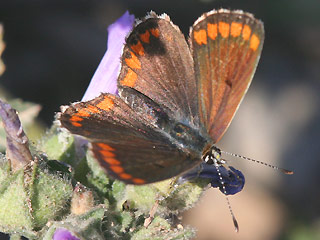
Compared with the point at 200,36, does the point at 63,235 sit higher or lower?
lower

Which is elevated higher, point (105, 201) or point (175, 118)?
point (175, 118)

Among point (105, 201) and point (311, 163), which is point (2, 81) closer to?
point (105, 201)

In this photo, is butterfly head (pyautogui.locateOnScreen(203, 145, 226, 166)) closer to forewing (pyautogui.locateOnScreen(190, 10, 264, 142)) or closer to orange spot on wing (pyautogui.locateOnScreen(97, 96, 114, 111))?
forewing (pyautogui.locateOnScreen(190, 10, 264, 142))

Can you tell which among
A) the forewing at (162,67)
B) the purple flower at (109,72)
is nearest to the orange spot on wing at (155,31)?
the forewing at (162,67)

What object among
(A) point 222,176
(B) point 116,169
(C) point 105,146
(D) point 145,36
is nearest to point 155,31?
(D) point 145,36

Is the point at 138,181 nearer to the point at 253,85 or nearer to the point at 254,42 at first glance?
the point at 254,42

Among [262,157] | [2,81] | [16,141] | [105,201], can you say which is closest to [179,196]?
[105,201]

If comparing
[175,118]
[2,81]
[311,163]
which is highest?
[175,118]

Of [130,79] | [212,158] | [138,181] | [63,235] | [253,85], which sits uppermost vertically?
[130,79]
